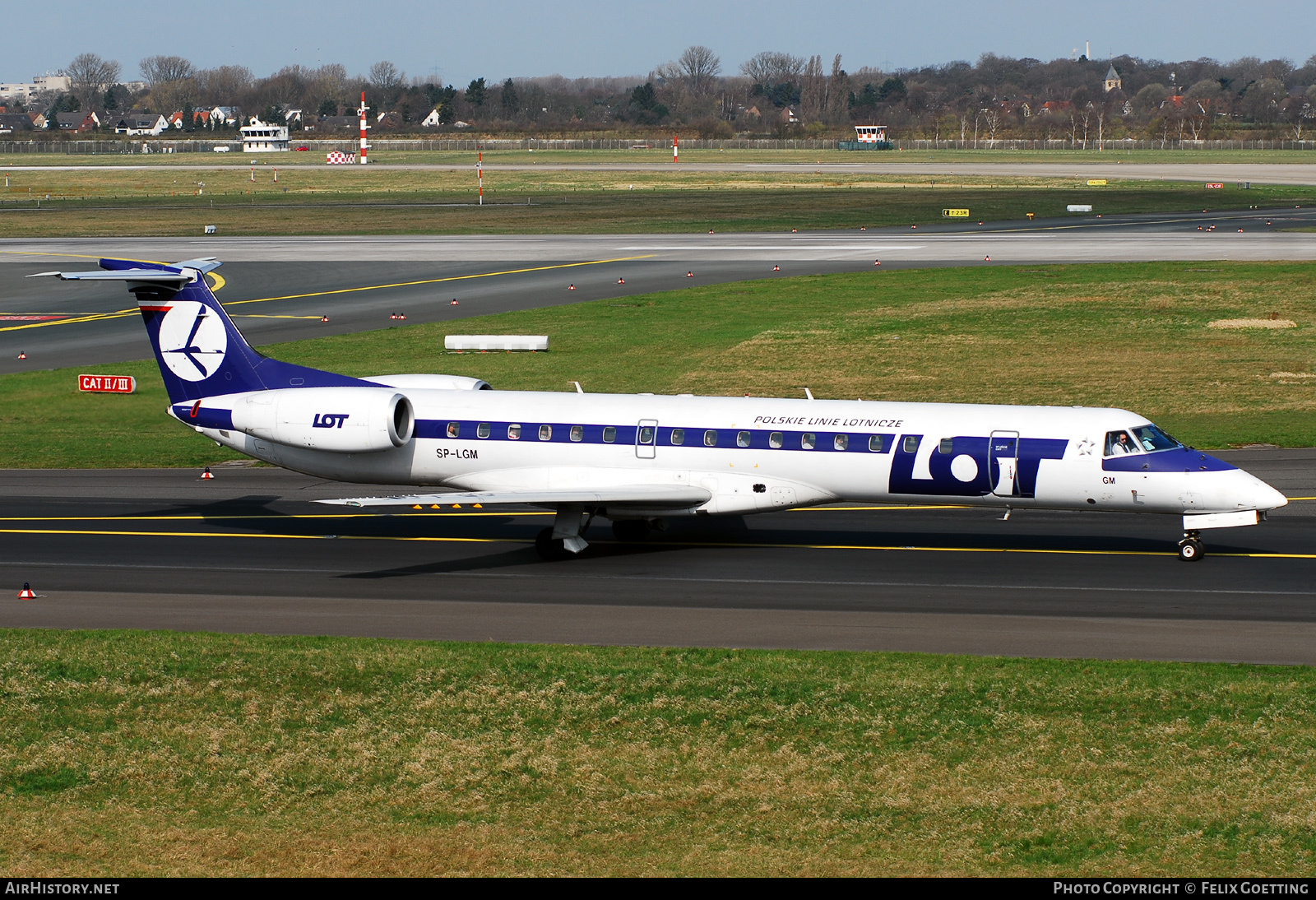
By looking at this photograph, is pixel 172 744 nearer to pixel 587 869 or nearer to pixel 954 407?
pixel 587 869

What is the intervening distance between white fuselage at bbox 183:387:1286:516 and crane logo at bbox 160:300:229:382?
137cm

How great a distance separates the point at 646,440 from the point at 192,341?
34.6 feet

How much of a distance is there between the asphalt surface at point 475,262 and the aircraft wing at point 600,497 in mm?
29297

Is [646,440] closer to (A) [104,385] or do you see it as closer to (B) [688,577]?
(B) [688,577]

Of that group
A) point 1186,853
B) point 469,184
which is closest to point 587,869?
point 1186,853

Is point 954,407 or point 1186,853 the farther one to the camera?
point 954,407

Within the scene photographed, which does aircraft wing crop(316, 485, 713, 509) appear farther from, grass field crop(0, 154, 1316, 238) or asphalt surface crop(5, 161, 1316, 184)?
asphalt surface crop(5, 161, 1316, 184)

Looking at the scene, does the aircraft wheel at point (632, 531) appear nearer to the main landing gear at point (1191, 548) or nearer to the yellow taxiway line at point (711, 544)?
the yellow taxiway line at point (711, 544)

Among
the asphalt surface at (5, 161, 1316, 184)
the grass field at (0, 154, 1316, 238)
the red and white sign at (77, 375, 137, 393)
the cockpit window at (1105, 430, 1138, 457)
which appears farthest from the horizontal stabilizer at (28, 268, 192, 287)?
the asphalt surface at (5, 161, 1316, 184)

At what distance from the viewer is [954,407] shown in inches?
1122

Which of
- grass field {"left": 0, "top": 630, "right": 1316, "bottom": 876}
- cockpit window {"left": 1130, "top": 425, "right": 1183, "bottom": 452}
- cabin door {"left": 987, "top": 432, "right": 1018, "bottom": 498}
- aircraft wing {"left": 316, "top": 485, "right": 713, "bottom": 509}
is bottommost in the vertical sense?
grass field {"left": 0, "top": 630, "right": 1316, "bottom": 876}

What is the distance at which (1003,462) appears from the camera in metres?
27.3

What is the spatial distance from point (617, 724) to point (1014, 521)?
16352mm

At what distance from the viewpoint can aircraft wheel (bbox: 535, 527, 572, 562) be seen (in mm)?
29078
